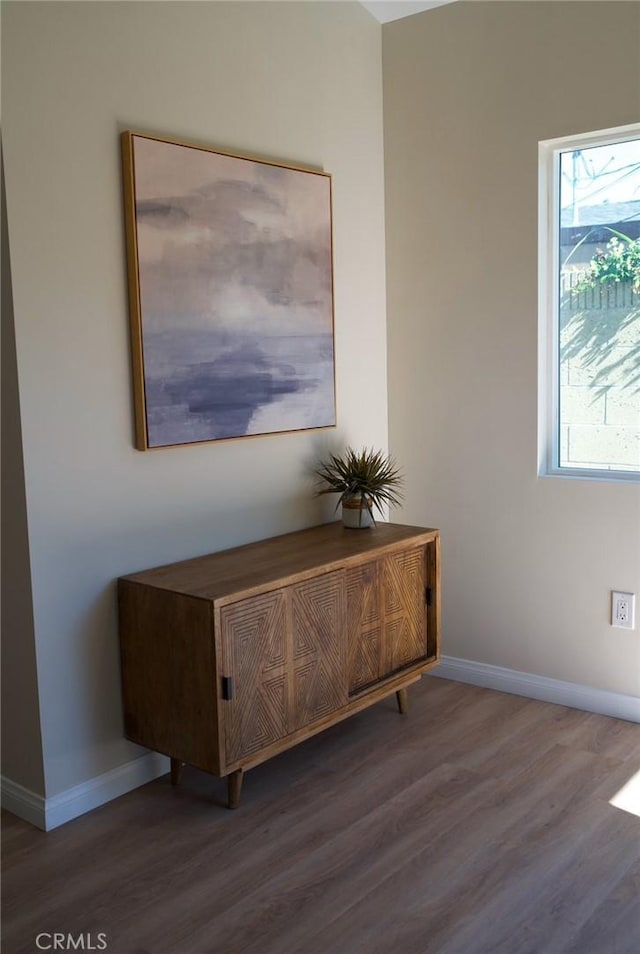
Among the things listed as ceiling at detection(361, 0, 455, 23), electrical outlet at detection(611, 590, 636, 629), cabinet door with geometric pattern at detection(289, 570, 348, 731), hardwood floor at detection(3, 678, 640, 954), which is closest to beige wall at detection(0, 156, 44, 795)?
hardwood floor at detection(3, 678, 640, 954)

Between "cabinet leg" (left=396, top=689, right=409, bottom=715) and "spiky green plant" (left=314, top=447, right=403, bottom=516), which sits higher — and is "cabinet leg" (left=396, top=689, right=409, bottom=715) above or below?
below

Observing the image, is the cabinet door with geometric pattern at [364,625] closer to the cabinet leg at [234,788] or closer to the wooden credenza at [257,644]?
the wooden credenza at [257,644]

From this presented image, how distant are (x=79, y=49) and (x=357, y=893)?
226cm

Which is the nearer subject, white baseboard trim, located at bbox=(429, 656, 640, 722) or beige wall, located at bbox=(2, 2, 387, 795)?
beige wall, located at bbox=(2, 2, 387, 795)

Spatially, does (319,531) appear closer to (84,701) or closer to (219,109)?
(84,701)

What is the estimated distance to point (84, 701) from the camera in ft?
8.25

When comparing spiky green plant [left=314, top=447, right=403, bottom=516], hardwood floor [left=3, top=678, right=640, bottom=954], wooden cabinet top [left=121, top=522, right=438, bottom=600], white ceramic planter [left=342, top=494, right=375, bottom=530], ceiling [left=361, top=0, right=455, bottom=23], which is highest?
ceiling [left=361, top=0, right=455, bottom=23]

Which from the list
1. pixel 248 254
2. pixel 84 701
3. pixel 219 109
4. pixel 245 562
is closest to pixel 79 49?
pixel 219 109

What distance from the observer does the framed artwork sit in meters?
2.55

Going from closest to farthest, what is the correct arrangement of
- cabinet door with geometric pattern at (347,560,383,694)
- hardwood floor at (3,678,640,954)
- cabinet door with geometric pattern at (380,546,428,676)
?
→ 1. hardwood floor at (3,678,640,954)
2. cabinet door with geometric pattern at (347,560,383,694)
3. cabinet door with geometric pattern at (380,546,428,676)

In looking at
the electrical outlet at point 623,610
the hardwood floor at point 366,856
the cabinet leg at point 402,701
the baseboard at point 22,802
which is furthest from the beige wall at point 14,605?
the electrical outlet at point 623,610

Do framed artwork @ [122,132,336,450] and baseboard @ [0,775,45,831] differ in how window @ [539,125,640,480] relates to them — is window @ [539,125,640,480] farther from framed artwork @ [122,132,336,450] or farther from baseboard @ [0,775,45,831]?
baseboard @ [0,775,45,831]

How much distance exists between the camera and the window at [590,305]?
2.97 meters

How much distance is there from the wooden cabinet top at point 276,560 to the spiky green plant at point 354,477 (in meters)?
0.12
